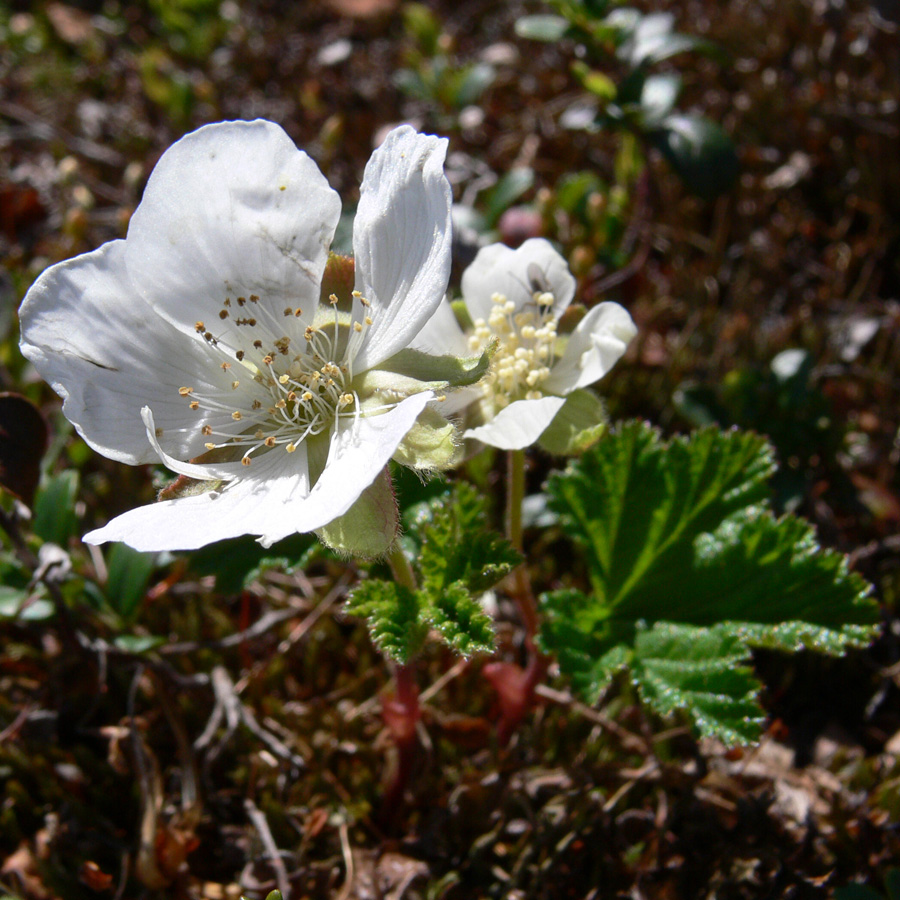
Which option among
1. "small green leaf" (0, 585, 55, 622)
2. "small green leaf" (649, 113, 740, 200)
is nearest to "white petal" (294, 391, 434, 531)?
"small green leaf" (0, 585, 55, 622)

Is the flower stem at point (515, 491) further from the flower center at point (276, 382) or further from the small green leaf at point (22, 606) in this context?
the small green leaf at point (22, 606)

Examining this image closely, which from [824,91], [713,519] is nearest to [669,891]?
[713,519]

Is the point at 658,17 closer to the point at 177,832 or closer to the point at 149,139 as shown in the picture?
the point at 149,139

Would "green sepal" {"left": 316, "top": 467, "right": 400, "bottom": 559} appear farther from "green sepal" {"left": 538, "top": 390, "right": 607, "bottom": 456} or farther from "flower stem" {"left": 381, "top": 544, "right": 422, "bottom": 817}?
"green sepal" {"left": 538, "top": 390, "right": 607, "bottom": 456}

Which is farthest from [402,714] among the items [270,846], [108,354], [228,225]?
[228,225]

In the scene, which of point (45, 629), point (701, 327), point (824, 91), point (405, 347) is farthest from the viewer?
point (824, 91)

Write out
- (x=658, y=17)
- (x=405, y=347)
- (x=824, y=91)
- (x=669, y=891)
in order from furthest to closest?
(x=824, y=91)
(x=658, y=17)
(x=669, y=891)
(x=405, y=347)

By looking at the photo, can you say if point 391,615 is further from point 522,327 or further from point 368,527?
point 522,327
